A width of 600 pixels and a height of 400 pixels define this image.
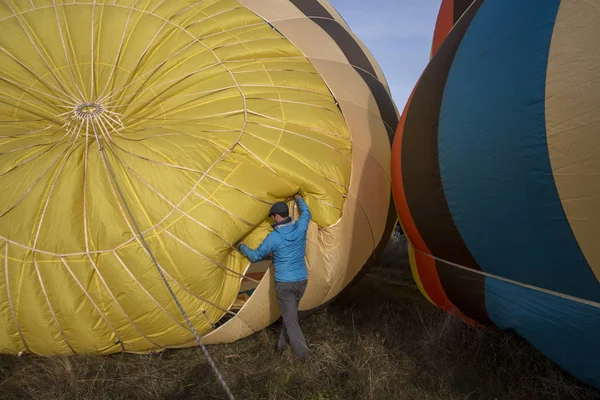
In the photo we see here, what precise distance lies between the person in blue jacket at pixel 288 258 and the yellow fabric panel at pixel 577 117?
5.41ft

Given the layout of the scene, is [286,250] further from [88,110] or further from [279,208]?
[88,110]

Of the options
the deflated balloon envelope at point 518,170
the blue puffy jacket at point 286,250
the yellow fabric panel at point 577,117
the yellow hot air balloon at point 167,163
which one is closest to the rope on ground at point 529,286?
the deflated balloon envelope at point 518,170

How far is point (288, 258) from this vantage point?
3.27 meters

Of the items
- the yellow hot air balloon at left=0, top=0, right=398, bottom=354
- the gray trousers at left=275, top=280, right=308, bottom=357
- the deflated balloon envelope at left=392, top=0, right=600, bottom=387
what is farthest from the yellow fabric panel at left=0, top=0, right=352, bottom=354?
the deflated balloon envelope at left=392, top=0, right=600, bottom=387

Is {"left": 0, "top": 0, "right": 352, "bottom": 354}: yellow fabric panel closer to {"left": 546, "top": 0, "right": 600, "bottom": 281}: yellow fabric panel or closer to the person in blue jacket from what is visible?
the person in blue jacket

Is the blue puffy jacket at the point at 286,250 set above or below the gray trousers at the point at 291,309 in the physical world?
above

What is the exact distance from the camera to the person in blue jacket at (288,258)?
3.23 metres

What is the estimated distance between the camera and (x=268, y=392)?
283cm

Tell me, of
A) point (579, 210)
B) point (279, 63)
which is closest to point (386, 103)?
point (279, 63)

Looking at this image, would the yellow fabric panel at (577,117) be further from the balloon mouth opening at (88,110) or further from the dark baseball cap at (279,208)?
the balloon mouth opening at (88,110)

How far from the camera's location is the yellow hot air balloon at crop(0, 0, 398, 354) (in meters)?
3.08

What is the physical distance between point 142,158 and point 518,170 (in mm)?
2343

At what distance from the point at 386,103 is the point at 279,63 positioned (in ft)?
4.17

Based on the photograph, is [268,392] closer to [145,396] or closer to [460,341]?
[145,396]
